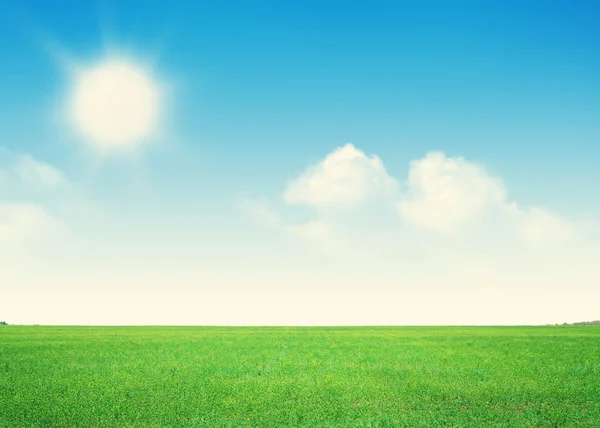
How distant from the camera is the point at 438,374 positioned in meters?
21.2

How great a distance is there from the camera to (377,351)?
31.4 meters

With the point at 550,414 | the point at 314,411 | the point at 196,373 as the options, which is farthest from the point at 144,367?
the point at 550,414

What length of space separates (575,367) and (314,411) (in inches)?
643

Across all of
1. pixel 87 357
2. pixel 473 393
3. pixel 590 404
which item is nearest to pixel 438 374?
pixel 473 393

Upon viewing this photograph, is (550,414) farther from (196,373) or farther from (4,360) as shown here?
(4,360)

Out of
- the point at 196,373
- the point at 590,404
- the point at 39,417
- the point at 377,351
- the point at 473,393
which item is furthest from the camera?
the point at 377,351

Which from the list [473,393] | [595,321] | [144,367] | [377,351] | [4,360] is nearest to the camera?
[473,393]

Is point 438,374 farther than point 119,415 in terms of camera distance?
Yes

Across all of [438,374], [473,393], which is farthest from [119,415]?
[438,374]

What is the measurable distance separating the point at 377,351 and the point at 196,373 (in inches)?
567

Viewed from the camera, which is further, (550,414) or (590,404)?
(590,404)

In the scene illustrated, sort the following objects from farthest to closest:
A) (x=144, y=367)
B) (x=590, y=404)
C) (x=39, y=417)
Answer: (x=144, y=367) < (x=590, y=404) < (x=39, y=417)

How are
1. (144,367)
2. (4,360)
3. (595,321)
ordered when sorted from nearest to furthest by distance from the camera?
(144,367) → (4,360) → (595,321)

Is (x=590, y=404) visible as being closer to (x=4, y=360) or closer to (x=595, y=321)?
(x=4, y=360)
